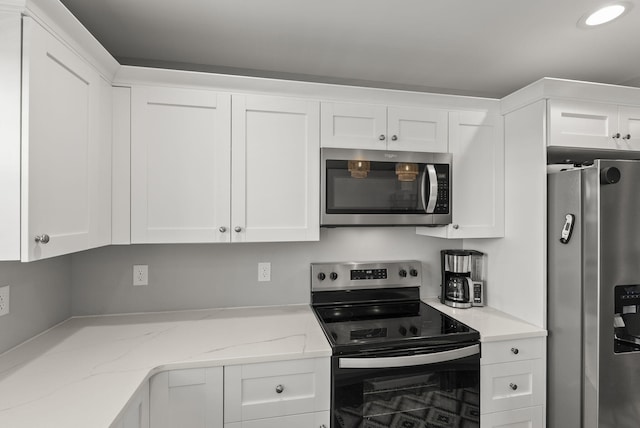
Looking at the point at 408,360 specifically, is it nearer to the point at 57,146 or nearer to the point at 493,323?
the point at 493,323

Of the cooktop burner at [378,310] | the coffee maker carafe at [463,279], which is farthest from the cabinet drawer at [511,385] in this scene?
the coffee maker carafe at [463,279]

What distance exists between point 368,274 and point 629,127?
5.48ft

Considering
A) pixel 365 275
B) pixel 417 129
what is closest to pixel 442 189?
pixel 417 129

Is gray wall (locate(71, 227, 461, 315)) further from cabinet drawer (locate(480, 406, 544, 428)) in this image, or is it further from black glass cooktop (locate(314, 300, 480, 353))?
cabinet drawer (locate(480, 406, 544, 428))

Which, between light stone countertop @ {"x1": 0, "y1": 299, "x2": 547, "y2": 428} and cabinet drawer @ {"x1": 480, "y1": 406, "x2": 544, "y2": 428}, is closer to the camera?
light stone countertop @ {"x1": 0, "y1": 299, "x2": 547, "y2": 428}

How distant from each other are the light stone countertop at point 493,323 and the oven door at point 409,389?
0.13 m

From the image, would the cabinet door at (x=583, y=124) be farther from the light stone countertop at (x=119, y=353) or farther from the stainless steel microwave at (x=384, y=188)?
the light stone countertop at (x=119, y=353)

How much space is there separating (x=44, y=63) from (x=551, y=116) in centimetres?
219

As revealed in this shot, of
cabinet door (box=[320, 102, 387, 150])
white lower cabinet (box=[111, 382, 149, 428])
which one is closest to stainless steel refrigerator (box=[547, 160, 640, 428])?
cabinet door (box=[320, 102, 387, 150])

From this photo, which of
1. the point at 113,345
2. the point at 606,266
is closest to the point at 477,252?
the point at 606,266

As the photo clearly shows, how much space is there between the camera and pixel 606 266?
1.57m

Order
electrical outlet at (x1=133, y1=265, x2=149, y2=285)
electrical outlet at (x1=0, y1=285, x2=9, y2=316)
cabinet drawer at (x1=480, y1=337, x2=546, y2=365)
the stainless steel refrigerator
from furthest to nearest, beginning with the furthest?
electrical outlet at (x1=133, y1=265, x2=149, y2=285) → cabinet drawer at (x1=480, y1=337, x2=546, y2=365) → the stainless steel refrigerator → electrical outlet at (x1=0, y1=285, x2=9, y2=316)

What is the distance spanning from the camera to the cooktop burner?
1631 mm

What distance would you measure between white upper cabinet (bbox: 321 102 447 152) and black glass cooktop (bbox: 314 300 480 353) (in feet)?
3.18
